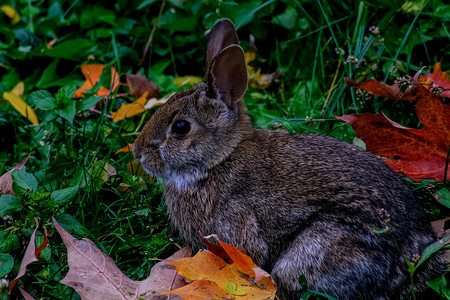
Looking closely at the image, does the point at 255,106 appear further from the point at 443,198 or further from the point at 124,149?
the point at 443,198

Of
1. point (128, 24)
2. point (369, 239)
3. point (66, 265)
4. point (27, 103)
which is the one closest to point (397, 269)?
point (369, 239)

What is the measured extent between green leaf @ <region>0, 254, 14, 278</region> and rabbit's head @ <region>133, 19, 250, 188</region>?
1157 mm

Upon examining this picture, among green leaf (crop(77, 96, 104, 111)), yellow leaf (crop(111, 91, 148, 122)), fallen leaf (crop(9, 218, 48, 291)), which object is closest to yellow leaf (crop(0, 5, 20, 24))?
yellow leaf (crop(111, 91, 148, 122))

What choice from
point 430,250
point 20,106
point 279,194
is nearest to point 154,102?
point 20,106

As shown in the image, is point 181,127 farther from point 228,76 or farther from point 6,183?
point 6,183

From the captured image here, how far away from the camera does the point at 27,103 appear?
565 centimetres

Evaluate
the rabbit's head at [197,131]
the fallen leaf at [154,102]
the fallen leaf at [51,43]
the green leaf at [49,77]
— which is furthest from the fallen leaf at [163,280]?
the fallen leaf at [51,43]

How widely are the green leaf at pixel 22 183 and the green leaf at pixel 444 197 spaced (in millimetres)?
2907

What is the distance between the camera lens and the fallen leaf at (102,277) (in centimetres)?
331

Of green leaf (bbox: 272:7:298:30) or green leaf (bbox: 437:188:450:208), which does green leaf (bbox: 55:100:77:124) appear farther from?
green leaf (bbox: 437:188:450:208)

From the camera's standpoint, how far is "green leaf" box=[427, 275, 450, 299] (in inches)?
127

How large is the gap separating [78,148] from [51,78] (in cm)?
145

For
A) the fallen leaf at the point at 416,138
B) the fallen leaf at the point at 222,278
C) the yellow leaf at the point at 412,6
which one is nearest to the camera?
the fallen leaf at the point at 222,278

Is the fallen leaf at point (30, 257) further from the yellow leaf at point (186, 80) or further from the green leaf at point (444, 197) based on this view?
the green leaf at point (444, 197)
